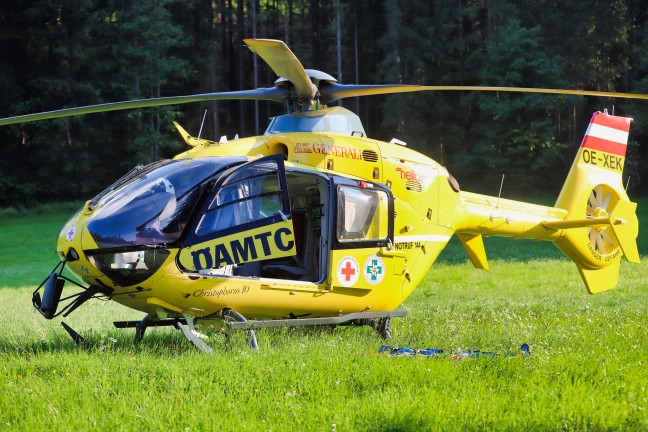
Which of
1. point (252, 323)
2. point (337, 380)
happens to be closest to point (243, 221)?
point (252, 323)

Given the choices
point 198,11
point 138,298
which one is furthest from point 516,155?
point 138,298

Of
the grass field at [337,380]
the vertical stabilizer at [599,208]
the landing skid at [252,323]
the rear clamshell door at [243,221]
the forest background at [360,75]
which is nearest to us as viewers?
the grass field at [337,380]

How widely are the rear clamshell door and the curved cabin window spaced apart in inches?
35.0

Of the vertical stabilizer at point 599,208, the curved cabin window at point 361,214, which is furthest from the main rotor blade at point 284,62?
the vertical stabilizer at point 599,208

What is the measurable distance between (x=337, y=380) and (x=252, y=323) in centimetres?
167

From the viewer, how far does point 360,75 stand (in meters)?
52.9

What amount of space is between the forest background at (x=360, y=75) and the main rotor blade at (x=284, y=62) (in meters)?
34.7

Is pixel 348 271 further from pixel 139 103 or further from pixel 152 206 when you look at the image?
pixel 139 103

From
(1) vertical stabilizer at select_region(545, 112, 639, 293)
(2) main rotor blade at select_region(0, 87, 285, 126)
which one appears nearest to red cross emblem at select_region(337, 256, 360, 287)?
(2) main rotor blade at select_region(0, 87, 285, 126)

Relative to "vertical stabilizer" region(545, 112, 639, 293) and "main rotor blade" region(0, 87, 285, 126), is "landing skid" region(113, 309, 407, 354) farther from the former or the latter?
"vertical stabilizer" region(545, 112, 639, 293)

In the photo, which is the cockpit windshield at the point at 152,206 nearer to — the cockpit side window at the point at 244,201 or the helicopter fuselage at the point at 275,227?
the helicopter fuselage at the point at 275,227

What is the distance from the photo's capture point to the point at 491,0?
48938mm

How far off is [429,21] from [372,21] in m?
4.53

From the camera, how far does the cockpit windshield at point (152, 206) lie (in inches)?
311
